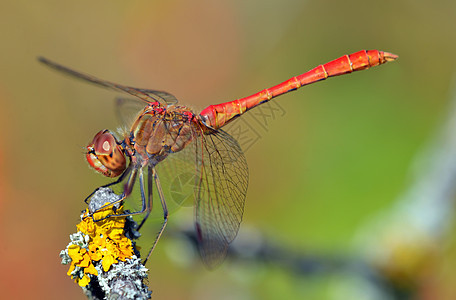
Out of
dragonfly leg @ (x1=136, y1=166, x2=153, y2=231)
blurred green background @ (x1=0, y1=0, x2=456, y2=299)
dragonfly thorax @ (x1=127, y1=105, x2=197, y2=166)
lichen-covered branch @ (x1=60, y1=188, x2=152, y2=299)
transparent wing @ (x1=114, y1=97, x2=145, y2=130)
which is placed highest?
blurred green background @ (x1=0, y1=0, x2=456, y2=299)

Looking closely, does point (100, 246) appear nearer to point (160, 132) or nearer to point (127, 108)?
point (160, 132)

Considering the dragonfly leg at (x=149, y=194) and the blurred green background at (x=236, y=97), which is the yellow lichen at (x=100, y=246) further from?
the blurred green background at (x=236, y=97)

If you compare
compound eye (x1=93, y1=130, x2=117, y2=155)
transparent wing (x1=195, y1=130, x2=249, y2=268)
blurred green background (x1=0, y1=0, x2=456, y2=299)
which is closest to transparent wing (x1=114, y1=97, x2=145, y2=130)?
compound eye (x1=93, y1=130, x2=117, y2=155)

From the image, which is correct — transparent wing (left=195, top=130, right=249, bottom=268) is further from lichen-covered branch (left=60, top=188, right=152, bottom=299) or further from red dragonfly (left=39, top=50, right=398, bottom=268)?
lichen-covered branch (left=60, top=188, right=152, bottom=299)

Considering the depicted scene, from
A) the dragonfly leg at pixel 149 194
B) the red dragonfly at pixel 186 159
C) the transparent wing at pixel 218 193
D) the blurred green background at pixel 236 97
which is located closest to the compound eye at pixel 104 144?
the red dragonfly at pixel 186 159

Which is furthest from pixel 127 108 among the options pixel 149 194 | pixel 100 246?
pixel 100 246

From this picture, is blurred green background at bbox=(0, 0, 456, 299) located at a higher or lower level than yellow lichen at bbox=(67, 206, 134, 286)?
higher
